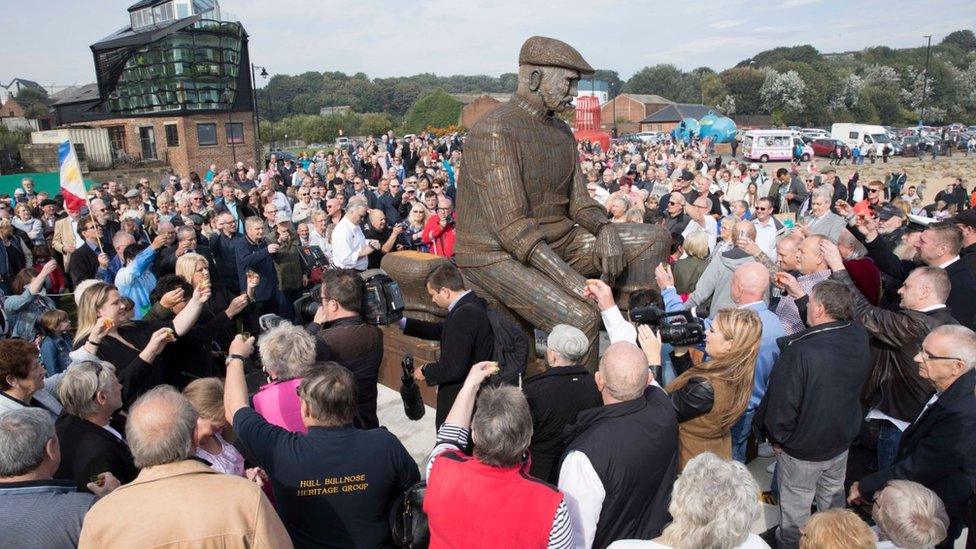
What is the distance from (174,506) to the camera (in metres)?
1.95

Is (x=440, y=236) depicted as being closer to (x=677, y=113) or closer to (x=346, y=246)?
(x=346, y=246)

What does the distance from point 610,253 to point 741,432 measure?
4.79 feet

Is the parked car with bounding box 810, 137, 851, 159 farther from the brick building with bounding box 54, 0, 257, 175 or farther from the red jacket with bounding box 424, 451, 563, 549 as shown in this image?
the red jacket with bounding box 424, 451, 563, 549

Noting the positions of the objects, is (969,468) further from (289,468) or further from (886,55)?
(886,55)

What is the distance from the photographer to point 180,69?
30.4 metres

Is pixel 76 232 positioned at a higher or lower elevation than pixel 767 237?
higher

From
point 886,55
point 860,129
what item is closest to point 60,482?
point 860,129

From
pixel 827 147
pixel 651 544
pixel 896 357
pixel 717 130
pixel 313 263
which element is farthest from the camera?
pixel 717 130

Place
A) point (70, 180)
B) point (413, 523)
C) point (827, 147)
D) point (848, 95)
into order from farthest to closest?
point (848, 95)
point (827, 147)
point (70, 180)
point (413, 523)

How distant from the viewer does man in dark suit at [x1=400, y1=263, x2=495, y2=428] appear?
3619mm

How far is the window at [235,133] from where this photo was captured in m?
32.5

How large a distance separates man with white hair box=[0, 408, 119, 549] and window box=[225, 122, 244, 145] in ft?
108

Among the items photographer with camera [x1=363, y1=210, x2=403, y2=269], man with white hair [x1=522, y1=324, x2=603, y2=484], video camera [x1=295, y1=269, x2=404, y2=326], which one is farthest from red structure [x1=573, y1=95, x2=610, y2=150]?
man with white hair [x1=522, y1=324, x2=603, y2=484]

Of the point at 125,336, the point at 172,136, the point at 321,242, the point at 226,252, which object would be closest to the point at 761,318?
the point at 125,336
